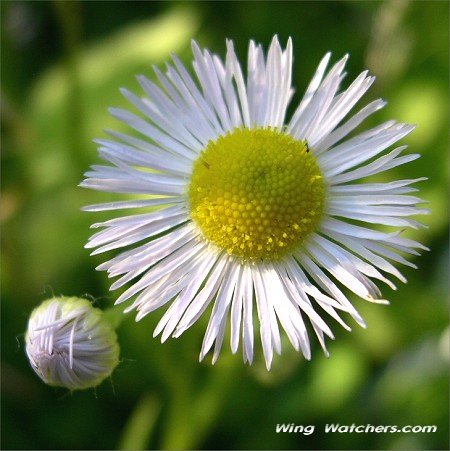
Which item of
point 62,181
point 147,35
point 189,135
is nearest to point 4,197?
point 62,181

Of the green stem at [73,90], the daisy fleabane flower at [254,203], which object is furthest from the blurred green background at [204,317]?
the daisy fleabane flower at [254,203]

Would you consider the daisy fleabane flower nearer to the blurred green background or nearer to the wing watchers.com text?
the blurred green background

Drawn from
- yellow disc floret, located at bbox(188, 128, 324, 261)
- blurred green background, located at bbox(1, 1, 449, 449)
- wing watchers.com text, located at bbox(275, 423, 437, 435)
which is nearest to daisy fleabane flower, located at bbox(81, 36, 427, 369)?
yellow disc floret, located at bbox(188, 128, 324, 261)

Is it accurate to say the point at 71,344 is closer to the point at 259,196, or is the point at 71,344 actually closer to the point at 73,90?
the point at 259,196

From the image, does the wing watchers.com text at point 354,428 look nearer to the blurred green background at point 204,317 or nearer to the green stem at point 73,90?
the blurred green background at point 204,317

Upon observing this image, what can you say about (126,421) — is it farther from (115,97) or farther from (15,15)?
(15,15)

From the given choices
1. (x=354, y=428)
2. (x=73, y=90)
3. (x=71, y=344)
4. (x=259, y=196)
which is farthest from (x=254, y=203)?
(x=73, y=90)
